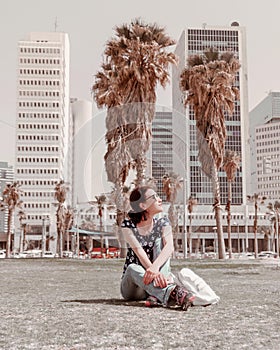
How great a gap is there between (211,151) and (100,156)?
2296 centimetres

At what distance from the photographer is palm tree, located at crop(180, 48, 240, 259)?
3259 cm

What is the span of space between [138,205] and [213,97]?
27492 mm

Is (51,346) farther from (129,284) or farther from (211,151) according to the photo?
(211,151)

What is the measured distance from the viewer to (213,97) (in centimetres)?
3322

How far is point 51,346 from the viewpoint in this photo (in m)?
4.39

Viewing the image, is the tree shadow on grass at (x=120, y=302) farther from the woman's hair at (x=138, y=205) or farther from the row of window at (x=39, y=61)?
the row of window at (x=39, y=61)

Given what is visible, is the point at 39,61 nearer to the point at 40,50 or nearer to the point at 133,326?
the point at 40,50

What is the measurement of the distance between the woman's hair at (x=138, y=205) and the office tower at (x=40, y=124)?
156m

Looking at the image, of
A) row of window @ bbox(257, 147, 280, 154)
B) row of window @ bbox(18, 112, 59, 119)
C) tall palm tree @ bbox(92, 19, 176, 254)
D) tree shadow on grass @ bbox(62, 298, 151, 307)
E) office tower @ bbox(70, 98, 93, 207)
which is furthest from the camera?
row of window @ bbox(257, 147, 280, 154)

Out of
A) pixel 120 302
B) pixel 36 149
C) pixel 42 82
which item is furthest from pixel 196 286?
pixel 42 82

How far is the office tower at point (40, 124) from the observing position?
6398 inches

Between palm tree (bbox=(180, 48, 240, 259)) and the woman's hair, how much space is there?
2491cm

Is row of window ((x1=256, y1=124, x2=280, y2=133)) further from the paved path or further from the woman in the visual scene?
the woman

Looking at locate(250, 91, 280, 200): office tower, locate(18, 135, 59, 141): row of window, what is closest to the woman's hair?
locate(18, 135, 59, 141): row of window
